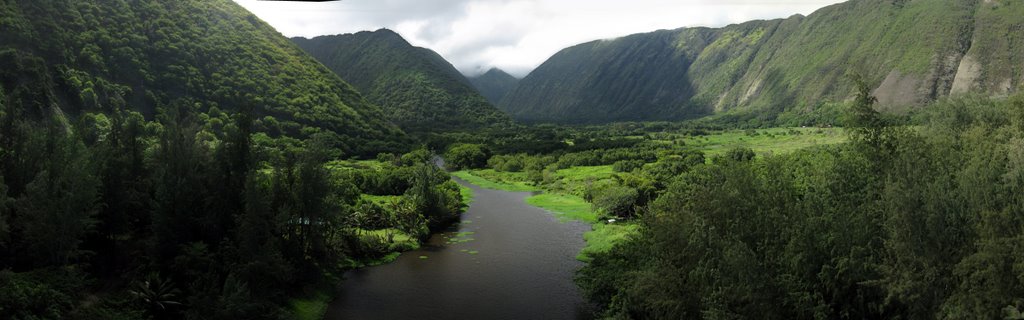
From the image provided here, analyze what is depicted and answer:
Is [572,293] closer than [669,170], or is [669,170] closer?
[572,293]

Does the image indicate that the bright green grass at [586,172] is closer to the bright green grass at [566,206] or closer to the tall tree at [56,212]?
the bright green grass at [566,206]

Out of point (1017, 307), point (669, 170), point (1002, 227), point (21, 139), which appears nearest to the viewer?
point (1017, 307)

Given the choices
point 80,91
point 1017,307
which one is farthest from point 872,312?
point 80,91

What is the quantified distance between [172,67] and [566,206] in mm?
78967

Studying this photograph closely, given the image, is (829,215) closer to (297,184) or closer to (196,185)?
(297,184)

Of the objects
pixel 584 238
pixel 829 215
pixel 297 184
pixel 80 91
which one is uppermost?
pixel 80 91

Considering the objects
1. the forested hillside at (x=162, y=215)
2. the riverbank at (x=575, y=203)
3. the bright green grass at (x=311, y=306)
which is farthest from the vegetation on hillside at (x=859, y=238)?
the forested hillside at (x=162, y=215)

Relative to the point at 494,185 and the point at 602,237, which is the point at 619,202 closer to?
the point at 602,237

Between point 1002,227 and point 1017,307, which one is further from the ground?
point 1002,227

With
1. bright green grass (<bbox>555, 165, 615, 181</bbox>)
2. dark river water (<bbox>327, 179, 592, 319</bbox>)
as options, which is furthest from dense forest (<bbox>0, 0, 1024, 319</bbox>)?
bright green grass (<bbox>555, 165, 615, 181</bbox>)

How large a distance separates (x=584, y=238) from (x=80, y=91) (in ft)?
239

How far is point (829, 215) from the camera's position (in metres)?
31.8

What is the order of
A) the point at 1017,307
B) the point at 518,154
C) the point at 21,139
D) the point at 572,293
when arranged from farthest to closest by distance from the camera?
the point at 518,154 → the point at 572,293 → the point at 21,139 → the point at 1017,307

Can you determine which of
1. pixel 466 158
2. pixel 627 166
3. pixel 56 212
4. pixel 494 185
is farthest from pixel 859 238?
pixel 466 158
